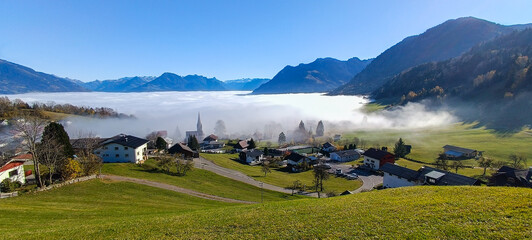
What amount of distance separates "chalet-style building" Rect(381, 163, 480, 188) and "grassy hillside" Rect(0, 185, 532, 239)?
118 feet

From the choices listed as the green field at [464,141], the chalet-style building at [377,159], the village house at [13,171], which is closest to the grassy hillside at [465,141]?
the green field at [464,141]

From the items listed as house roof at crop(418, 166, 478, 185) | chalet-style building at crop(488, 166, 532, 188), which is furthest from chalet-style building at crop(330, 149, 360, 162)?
chalet-style building at crop(488, 166, 532, 188)

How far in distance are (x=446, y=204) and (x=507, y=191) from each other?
24.4 ft

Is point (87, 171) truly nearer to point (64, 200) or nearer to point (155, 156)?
point (64, 200)

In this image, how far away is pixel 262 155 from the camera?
11250 centimetres

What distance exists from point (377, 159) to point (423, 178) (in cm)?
3298

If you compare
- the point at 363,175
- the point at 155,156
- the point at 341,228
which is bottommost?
the point at 363,175

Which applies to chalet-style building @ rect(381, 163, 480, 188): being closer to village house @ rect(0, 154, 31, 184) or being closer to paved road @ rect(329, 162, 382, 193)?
paved road @ rect(329, 162, 382, 193)

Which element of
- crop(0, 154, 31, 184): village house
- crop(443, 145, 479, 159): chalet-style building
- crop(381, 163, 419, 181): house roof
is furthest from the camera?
crop(443, 145, 479, 159): chalet-style building

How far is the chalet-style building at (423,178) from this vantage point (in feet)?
176

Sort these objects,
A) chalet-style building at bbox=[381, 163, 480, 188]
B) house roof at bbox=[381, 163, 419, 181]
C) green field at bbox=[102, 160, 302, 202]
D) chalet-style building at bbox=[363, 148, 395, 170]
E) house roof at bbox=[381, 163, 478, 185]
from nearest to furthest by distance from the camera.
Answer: green field at bbox=[102, 160, 302, 202], house roof at bbox=[381, 163, 478, 185], chalet-style building at bbox=[381, 163, 480, 188], house roof at bbox=[381, 163, 419, 181], chalet-style building at bbox=[363, 148, 395, 170]

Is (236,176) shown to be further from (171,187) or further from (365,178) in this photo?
(365,178)

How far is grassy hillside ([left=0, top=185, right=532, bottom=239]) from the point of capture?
1593cm

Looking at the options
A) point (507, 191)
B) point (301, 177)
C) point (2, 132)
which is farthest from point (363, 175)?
point (2, 132)
